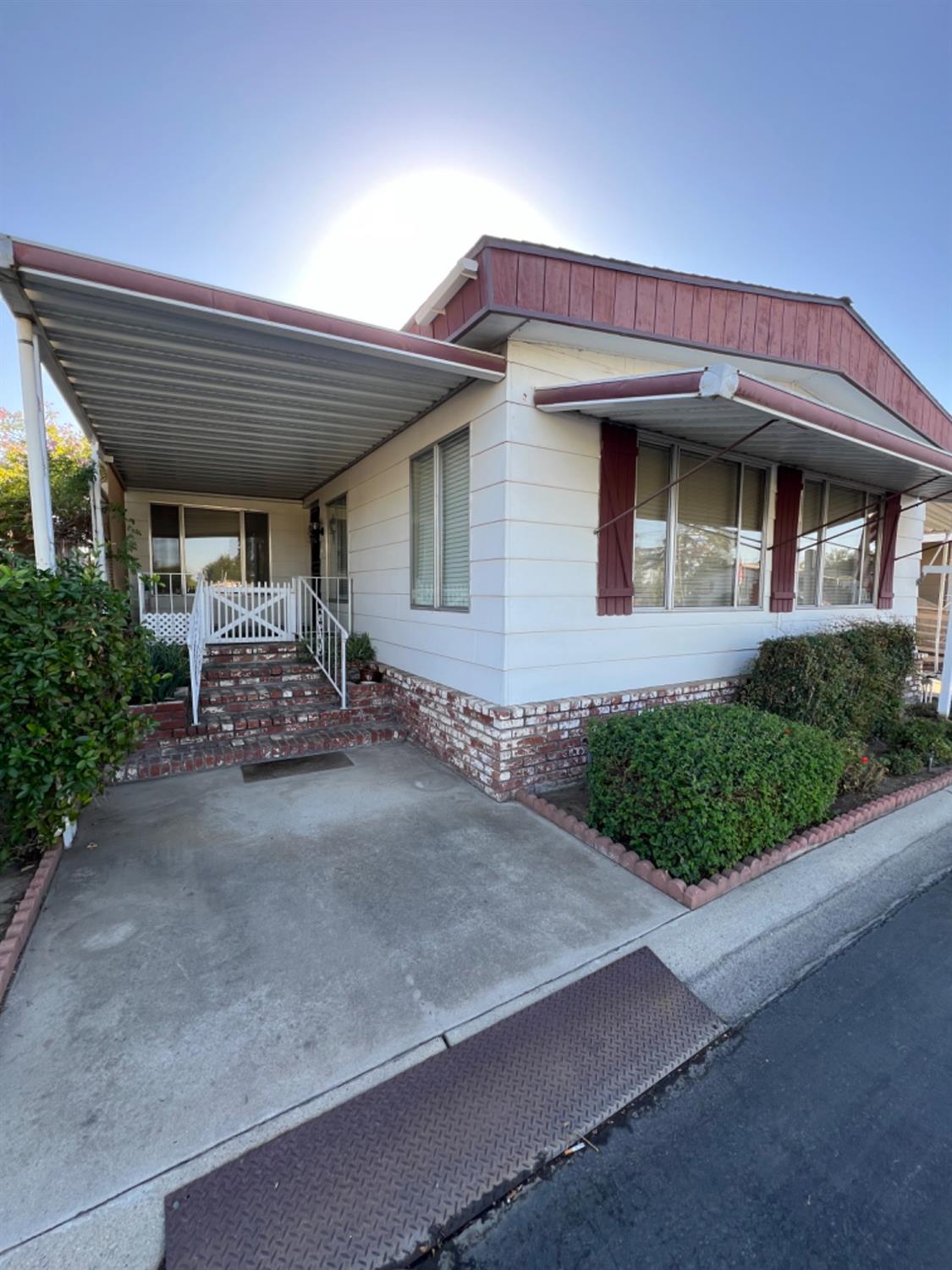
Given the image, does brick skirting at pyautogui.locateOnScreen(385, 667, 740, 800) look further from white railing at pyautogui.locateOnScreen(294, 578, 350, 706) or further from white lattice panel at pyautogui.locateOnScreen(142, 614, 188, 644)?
white lattice panel at pyautogui.locateOnScreen(142, 614, 188, 644)

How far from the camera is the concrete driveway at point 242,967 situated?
1680 millimetres

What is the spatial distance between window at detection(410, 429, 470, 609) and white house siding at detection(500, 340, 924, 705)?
2.27 ft

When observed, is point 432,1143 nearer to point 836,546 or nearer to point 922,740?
point 922,740

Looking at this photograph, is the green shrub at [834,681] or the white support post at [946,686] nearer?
the green shrub at [834,681]

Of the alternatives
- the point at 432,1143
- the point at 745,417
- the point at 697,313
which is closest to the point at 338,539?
the point at 697,313

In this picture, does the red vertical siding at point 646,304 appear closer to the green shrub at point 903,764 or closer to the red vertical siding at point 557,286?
the red vertical siding at point 557,286

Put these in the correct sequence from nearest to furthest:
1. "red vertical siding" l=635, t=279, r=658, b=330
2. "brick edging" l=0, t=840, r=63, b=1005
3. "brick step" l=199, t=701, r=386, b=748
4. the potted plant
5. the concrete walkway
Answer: the concrete walkway, "brick edging" l=0, t=840, r=63, b=1005, "red vertical siding" l=635, t=279, r=658, b=330, "brick step" l=199, t=701, r=386, b=748, the potted plant

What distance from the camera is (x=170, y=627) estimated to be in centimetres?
798

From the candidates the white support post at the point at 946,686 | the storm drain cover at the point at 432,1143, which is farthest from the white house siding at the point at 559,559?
the white support post at the point at 946,686

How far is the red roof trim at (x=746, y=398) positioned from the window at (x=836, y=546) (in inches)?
72.5

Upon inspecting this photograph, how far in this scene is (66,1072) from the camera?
193cm

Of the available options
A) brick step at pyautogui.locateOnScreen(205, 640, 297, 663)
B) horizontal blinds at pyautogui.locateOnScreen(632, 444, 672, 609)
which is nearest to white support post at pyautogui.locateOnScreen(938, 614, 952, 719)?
horizontal blinds at pyautogui.locateOnScreen(632, 444, 672, 609)

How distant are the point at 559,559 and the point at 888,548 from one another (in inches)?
228

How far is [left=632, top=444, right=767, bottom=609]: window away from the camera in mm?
5000
